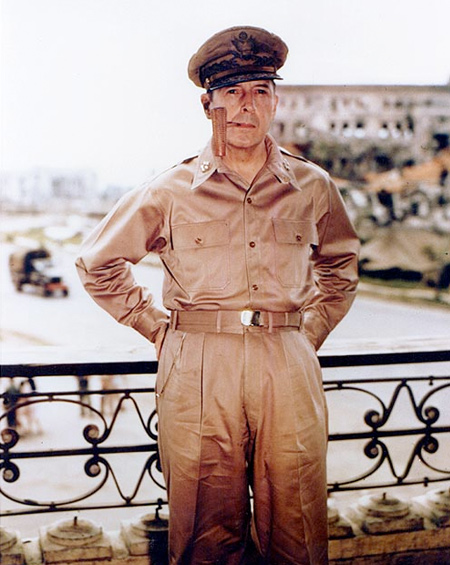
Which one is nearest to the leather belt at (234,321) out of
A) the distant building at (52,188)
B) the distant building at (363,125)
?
the distant building at (52,188)

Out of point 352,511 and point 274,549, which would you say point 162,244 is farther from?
point 352,511

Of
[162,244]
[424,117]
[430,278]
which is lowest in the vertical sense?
[430,278]

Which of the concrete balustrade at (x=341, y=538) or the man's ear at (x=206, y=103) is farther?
the concrete balustrade at (x=341, y=538)

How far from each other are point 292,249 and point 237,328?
10.6 inches

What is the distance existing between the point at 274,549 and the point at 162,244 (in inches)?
35.7

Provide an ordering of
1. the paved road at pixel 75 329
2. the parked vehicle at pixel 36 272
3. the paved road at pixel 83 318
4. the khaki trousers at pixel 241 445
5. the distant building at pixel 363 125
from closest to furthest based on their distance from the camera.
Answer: the khaki trousers at pixel 241 445, the paved road at pixel 75 329, the distant building at pixel 363 125, the parked vehicle at pixel 36 272, the paved road at pixel 83 318

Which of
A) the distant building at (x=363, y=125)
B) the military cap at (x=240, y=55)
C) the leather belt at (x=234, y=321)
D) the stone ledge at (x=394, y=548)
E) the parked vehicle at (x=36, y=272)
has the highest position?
the distant building at (x=363, y=125)

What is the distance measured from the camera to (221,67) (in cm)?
152

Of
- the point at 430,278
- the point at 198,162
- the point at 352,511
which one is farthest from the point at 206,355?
the point at 430,278

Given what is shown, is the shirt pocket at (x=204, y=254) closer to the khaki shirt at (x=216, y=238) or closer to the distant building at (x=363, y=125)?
the khaki shirt at (x=216, y=238)

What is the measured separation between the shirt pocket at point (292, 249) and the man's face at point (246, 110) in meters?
0.23

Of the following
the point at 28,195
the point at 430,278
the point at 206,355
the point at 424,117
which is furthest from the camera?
the point at 430,278

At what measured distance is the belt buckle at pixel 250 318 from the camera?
1.50m

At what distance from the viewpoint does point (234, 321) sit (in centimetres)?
150
